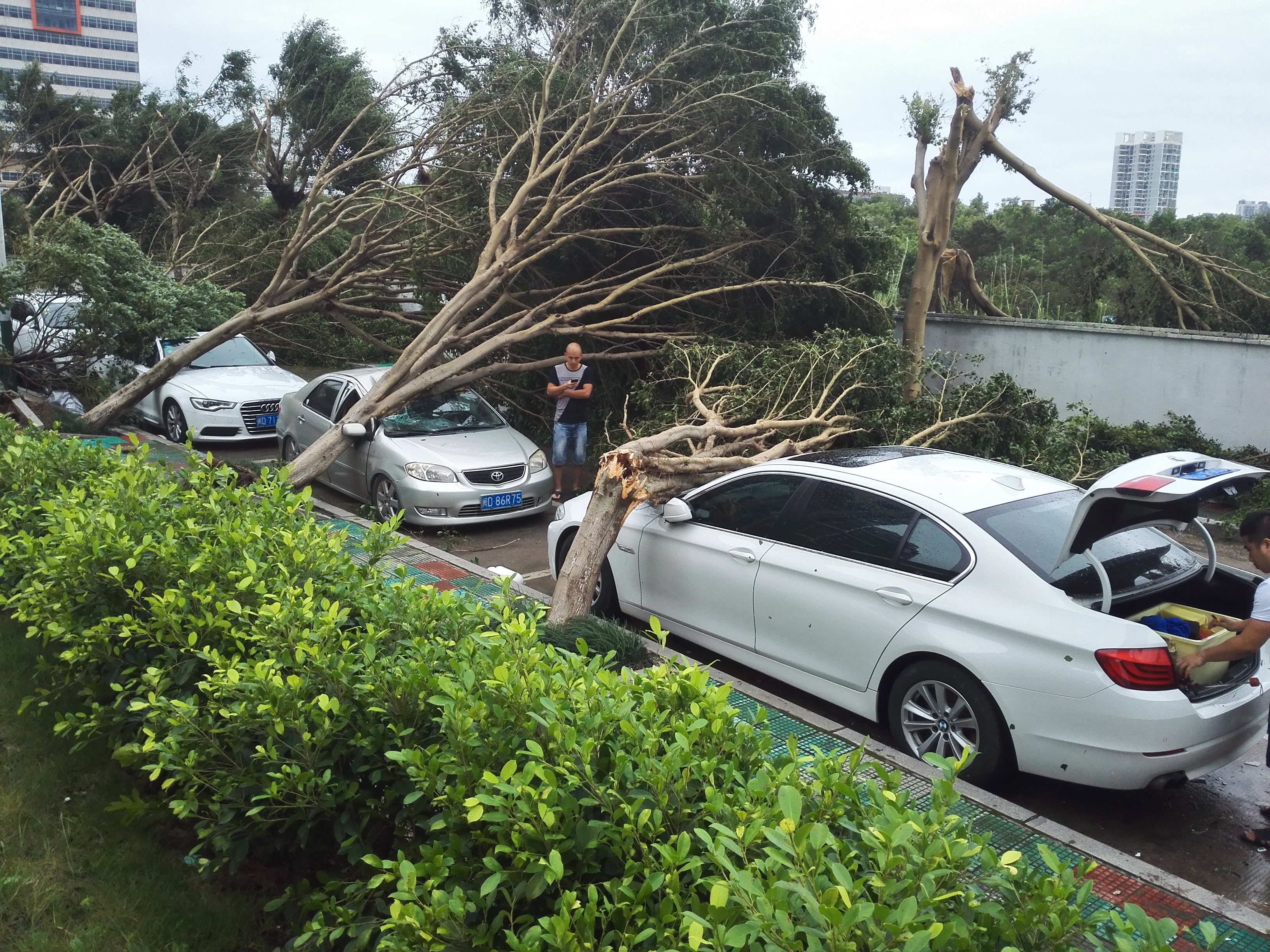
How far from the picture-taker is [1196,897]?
3.79 m

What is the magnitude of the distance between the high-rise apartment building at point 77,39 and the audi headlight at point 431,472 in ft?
416

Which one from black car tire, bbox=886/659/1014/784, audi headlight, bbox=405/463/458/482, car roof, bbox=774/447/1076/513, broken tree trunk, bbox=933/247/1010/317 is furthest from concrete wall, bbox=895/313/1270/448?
black car tire, bbox=886/659/1014/784

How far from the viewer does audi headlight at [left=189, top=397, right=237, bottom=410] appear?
13.1 meters

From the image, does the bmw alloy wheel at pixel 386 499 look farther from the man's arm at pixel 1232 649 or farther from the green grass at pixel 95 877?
the man's arm at pixel 1232 649

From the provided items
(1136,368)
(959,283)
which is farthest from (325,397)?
(959,283)

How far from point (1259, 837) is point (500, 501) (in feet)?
22.3

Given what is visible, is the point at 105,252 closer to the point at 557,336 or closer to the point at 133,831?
the point at 557,336

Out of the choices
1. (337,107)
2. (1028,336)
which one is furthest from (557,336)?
(337,107)

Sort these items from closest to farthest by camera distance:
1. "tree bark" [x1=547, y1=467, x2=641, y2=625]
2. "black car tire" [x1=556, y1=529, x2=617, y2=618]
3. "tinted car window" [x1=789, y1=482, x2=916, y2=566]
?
"tinted car window" [x1=789, y1=482, x2=916, y2=566] < "tree bark" [x1=547, y1=467, x2=641, y2=625] < "black car tire" [x1=556, y1=529, x2=617, y2=618]

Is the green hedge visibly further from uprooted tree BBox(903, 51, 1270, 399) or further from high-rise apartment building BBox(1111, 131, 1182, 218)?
high-rise apartment building BBox(1111, 131, 1182, 218)

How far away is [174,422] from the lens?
43.8ft

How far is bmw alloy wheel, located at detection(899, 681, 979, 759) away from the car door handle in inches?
15.7

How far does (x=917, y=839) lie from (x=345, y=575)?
2749 millimetres

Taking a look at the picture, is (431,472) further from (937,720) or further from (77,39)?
(77,39)
